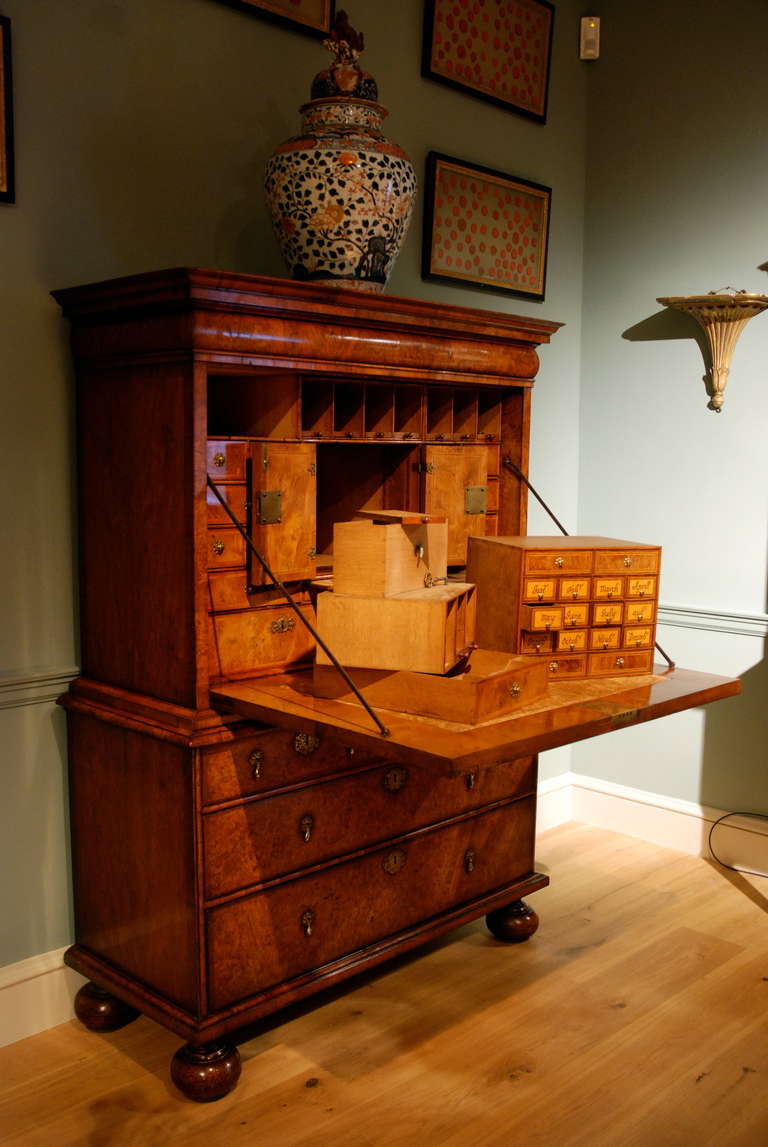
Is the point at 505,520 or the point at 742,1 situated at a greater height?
the point at 742,1

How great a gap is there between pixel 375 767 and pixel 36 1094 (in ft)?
3.39

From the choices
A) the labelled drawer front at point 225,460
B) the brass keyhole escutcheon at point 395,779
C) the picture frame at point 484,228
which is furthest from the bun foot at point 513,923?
the picture frame at point 484,228

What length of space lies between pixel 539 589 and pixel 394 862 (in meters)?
0.79

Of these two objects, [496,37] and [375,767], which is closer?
[375,767]

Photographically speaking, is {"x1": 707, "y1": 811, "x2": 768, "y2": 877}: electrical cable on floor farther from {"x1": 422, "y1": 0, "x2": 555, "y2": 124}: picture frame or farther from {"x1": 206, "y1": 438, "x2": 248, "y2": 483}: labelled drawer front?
{"x1": 422, "y1": 0, "x2": 555, "y2": 124}: picture frame

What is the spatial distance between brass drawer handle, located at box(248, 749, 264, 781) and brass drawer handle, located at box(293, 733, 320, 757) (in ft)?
0.35

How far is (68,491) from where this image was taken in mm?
2570

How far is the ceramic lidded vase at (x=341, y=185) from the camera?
2.46 m

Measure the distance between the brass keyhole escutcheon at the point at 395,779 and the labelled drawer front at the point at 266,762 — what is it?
0.13 metres

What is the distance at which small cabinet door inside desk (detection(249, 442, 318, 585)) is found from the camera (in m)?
2.40

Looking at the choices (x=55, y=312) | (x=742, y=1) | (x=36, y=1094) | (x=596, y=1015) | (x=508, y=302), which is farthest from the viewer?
(x=508, y=302)

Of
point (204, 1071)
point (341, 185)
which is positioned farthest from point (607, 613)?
point (204, 1071)

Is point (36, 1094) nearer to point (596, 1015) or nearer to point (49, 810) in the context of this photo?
point (49, 810)

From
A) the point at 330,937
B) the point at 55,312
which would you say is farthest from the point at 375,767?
the point at 55,312
